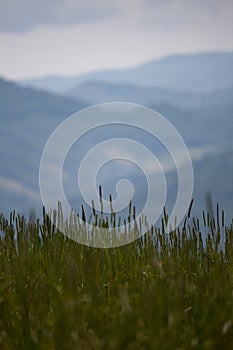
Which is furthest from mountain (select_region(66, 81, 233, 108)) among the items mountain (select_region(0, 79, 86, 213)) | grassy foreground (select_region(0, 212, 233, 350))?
grassy foreground (select_region(0, 212, 233, 350))

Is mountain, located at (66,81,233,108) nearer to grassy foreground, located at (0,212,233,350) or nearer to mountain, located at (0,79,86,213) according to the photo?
mountain, located at (0,79,86,213)

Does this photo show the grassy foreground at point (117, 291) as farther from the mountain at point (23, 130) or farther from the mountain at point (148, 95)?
the mountain at point (148, 95)

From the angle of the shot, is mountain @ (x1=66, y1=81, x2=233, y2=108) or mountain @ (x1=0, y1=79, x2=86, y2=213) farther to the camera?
mountain @ (x1=66, y1=81, x2=233, y2=108)

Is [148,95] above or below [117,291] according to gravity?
above

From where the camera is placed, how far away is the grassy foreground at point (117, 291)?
7.55ft

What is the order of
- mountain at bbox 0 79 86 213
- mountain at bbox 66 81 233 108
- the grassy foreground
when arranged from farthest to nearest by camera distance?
mountain at bbox 66 81 233 108, mountain at bbox 0 79 86 213, the grassy foreground

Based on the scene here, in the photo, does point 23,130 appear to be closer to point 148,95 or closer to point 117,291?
point 148,95

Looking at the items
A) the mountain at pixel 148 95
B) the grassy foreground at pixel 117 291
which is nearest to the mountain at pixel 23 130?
the mountain at pixel 148 95

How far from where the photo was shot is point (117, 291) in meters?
2.84

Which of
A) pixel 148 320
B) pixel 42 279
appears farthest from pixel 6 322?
pixel 148 320

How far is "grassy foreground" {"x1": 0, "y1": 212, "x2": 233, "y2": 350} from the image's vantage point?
2.30m

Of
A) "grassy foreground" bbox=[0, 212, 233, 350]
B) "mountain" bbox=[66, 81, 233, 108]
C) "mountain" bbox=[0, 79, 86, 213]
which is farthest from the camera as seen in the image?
"mountain" bbox=[66, 81, 233, 108]

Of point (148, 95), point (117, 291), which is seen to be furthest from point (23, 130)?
point (117, 291)

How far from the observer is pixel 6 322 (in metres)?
2.68
